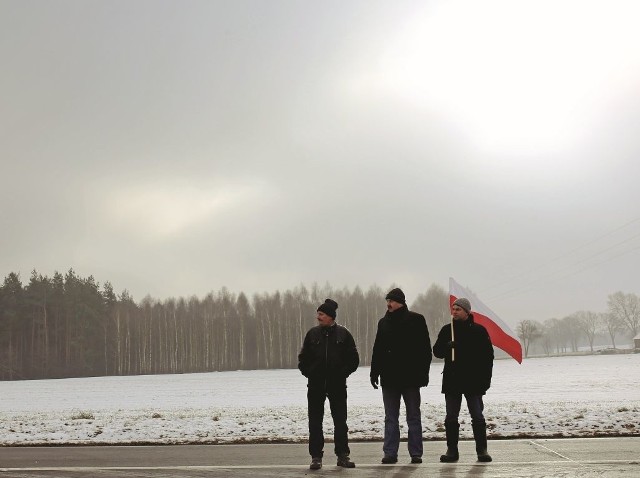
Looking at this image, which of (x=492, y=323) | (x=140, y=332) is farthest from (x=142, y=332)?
(x=492, y=323)

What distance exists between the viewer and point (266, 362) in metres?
109

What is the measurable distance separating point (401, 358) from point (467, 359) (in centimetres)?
94

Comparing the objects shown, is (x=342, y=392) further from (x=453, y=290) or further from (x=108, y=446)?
(x=108, y=446)

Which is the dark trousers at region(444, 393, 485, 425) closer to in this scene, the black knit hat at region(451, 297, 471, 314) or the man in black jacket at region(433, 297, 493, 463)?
the man in black jacket at region(433, 297, 493, 463)

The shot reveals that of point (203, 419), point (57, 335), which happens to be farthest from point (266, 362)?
point (203, 419)

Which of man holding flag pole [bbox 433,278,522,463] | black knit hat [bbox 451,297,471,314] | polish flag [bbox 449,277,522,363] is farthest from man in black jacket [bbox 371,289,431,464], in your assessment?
polish flag [bbox 449,277,522,363]

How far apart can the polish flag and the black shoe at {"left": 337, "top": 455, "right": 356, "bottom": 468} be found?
3078 mm

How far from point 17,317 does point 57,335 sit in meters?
6.33

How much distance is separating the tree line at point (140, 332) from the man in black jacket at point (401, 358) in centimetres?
9876

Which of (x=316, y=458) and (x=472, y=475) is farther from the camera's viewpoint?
(x=316, y=458)

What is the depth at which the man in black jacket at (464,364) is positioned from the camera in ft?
31.9

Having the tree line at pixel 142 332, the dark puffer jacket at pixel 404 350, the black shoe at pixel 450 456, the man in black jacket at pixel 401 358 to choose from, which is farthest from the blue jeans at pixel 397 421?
the tree line at pixel 142 332

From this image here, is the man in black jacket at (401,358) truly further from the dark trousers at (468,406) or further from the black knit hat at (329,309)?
the black knit hat at (329,309)

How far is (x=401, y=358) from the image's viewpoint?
31.3ft
